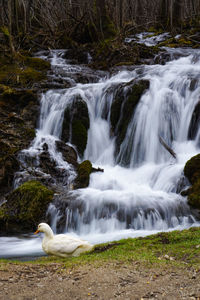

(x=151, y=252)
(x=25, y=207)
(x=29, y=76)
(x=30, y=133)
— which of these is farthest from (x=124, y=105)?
(x=151, y=252)

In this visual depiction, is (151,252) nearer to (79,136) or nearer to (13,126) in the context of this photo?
(79,136)

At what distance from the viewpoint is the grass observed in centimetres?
484

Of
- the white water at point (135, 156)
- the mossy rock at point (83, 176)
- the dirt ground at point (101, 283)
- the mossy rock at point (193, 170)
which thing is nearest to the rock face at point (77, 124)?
the white water at point (135, 156)

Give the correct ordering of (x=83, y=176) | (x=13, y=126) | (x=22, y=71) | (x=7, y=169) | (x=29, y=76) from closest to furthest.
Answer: (x=7, y=169)
(x=83, y=176)
(x=13, y=126)
(x=29, y=76)
(x=22, y=71)

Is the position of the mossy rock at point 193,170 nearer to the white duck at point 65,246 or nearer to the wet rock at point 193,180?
the wet rock at point 193,180

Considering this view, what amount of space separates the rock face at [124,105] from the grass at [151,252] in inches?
305

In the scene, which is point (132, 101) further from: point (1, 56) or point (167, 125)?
point (1, 56)

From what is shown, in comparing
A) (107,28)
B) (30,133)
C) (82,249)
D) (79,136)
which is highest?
(107,28)

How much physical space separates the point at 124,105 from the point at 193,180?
561cm

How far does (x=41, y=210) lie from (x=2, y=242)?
1385 mm

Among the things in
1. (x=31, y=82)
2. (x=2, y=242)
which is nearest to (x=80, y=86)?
(x=31, y=82)

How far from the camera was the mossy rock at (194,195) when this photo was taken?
8716 millimetres

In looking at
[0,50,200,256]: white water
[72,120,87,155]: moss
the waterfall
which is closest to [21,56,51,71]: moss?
[0,50,200,256]: white water

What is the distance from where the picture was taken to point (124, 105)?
14125mm
